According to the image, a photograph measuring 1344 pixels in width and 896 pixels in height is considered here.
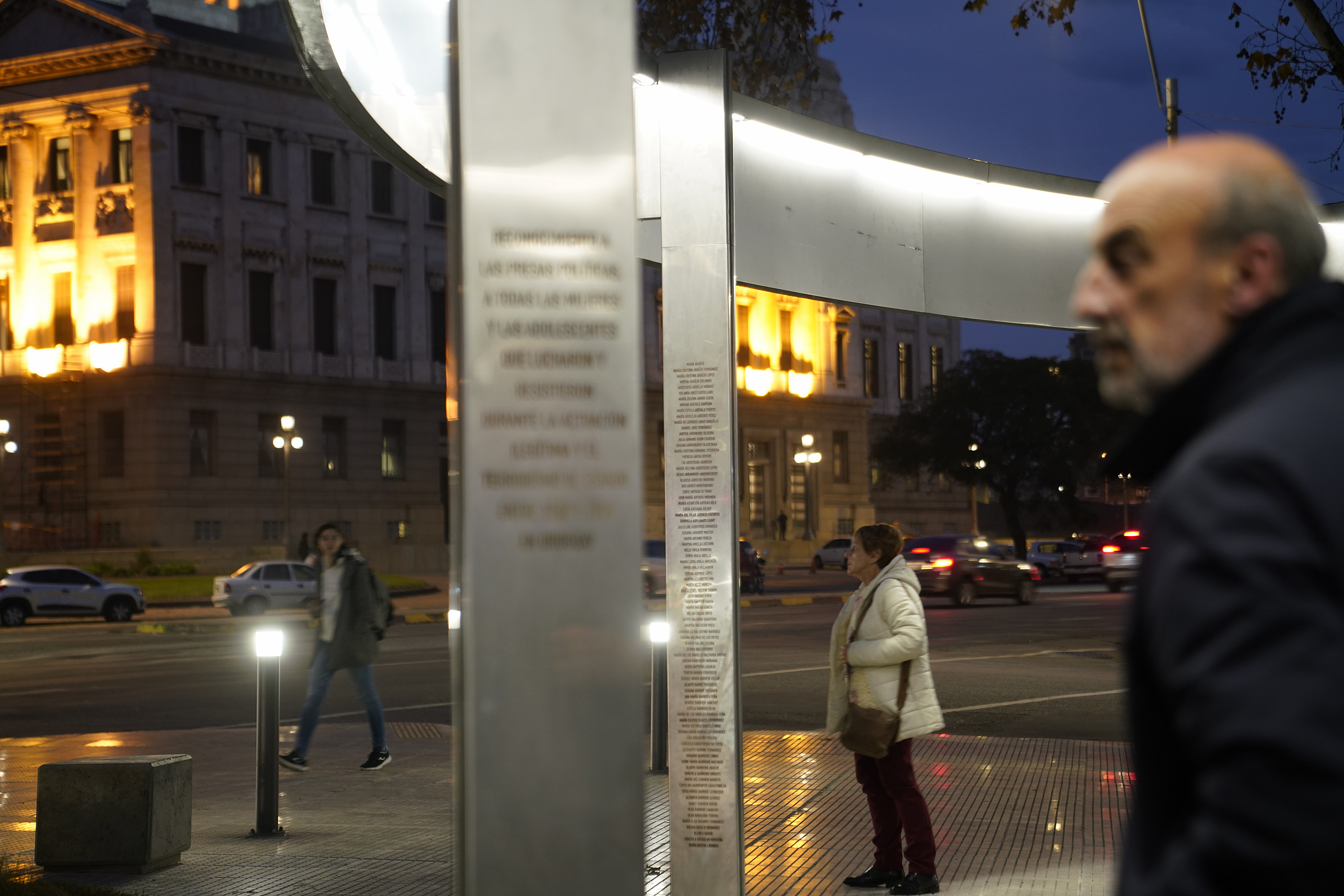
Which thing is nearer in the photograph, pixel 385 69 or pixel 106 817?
pixel 385 69

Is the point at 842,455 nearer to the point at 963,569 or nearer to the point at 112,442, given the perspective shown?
the point at 112,442

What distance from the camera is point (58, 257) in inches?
2048

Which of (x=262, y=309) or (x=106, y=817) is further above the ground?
(x=262, y=309)

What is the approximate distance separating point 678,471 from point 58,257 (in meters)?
51.8

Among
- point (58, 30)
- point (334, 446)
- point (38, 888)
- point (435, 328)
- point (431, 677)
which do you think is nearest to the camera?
point (38, 888)

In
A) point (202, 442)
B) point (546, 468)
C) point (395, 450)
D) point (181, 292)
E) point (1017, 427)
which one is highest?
point (181, 292)

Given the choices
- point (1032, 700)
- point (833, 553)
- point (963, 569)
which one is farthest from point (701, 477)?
point (833, 553)

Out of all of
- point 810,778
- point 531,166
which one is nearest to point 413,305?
point 810,778

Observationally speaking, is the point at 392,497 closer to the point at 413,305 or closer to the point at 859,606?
the point at 413,305

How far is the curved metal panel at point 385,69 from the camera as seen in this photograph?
19.0ft

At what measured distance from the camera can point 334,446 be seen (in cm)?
5569

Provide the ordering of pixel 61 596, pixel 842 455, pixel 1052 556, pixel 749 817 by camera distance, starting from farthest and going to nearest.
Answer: pixel 842 455 < pixel 1052 556 < pixel 61 596 < pixel 749 817

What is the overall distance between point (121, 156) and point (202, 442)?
1113 cm

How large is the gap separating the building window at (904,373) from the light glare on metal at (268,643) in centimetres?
7415
